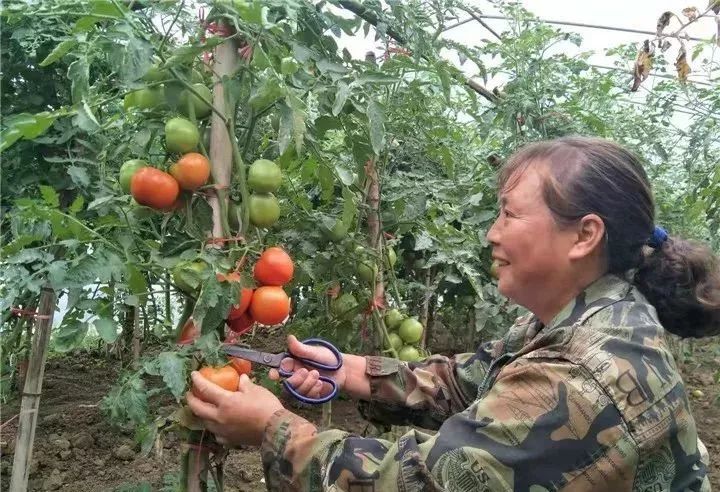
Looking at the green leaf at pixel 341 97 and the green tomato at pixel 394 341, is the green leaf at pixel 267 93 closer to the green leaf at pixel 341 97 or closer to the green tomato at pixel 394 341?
the green leaf at pixel 341 97

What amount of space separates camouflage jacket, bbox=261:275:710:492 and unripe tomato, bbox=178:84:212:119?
1.79ft

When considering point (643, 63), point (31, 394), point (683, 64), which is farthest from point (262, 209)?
point (683, 64)

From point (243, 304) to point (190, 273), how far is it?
0.13 meters

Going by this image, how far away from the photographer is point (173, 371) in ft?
3.39

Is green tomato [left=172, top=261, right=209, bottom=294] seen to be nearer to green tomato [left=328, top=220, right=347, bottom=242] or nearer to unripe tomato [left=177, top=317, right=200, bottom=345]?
unripe tomato [left=177, top=317, right=200, bottom=345]

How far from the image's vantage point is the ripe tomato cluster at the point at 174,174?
1151 mm

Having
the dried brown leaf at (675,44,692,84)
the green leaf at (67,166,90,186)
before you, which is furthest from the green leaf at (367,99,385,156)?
the dried brown leaf at (675,44,692,84)

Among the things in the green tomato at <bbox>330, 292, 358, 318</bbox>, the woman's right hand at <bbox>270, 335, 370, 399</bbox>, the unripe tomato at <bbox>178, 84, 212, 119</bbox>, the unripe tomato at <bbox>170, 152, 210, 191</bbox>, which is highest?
the unripe tomato at <bbox>178, 84, 212, 119</bbox>

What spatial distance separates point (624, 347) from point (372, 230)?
0.99 meters

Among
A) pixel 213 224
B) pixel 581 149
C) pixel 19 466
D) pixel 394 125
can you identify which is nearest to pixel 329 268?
pixel 394 125

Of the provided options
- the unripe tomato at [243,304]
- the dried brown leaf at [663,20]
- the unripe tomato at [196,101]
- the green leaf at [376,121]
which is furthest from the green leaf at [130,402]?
the dried brown leaf at [663,20]

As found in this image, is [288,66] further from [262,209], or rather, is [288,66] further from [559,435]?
[559,435]

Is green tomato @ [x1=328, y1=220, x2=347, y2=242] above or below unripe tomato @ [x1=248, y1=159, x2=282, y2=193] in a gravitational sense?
below

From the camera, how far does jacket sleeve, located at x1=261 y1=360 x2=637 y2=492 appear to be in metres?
0.93
